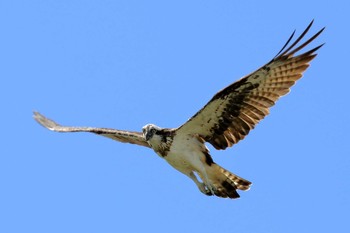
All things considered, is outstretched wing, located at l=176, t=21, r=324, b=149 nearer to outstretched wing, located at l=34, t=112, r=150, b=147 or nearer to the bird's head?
the bird's head

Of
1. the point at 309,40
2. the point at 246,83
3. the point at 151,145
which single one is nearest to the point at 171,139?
the point at 151,145

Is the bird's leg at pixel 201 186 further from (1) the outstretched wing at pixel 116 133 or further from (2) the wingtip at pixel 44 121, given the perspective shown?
(2) the wingtip at pixel 44 121

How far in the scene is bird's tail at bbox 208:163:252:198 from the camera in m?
17.4

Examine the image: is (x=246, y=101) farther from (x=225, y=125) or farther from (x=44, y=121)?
(x=44, y=121)

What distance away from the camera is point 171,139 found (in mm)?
16922

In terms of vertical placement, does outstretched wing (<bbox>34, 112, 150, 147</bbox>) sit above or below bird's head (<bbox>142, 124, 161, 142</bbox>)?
above

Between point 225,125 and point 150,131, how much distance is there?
1277 mm

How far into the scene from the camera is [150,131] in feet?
55.4

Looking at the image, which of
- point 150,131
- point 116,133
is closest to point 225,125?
point 150,131

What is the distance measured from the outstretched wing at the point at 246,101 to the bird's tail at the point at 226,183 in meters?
0.50

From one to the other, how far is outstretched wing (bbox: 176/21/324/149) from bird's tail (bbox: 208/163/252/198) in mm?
500

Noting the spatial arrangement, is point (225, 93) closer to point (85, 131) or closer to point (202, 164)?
point (202, 164)

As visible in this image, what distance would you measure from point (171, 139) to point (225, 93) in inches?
49.5

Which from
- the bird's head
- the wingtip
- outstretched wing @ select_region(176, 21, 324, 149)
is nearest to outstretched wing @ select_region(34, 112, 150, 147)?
the wingtip
